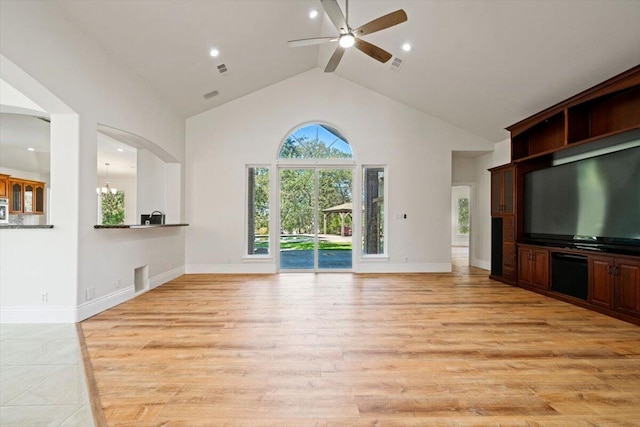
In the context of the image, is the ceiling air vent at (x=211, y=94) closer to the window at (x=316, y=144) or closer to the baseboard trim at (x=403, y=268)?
the window at (x=316, y=144)

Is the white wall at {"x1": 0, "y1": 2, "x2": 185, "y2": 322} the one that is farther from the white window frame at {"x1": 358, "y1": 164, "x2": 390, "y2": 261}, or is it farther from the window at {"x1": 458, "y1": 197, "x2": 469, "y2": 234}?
the window at {"x1": 458, "y1": 197, "x2": 469, "y2": 234}

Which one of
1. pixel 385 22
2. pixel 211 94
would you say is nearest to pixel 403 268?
pixel 385 22

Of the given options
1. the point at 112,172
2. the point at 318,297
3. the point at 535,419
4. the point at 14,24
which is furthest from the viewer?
the point at 112,172

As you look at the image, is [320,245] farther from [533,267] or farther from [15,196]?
[15,196]

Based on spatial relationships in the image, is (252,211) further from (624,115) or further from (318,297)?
(624,115)

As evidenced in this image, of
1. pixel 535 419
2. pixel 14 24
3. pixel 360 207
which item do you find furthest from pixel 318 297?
pixel 14 24

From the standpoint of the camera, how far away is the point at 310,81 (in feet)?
22.2

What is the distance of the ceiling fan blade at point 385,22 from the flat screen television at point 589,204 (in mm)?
3106

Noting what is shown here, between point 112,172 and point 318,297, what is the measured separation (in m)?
9.71

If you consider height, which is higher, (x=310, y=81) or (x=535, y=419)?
(x=310, y=81)

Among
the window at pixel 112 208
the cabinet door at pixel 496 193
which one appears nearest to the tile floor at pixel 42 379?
the cabinet door at pixel 496 193

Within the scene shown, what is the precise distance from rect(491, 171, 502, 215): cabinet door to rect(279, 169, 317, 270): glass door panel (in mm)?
3550

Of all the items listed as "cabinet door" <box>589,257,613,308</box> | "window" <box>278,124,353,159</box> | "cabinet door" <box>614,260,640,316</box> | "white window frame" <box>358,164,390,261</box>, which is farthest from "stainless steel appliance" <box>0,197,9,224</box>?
"cabinet door" <box>614,260,640,316</box>

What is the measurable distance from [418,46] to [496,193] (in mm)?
3166
